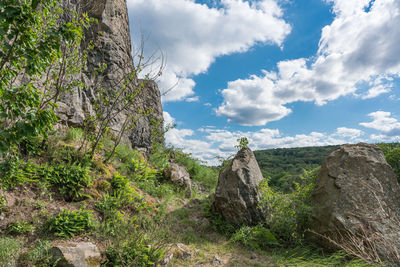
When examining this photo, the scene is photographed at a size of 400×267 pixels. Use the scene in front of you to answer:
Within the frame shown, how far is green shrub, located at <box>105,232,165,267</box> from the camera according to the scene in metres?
3.36

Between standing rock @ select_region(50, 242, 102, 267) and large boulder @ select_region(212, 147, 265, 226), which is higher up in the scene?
large boulder @ select_region(212, 147, 265, 226)

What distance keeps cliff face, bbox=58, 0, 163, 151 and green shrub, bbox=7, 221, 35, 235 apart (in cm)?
414

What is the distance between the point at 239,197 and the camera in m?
5.94

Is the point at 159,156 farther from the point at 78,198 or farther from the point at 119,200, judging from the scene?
the point at 78,198

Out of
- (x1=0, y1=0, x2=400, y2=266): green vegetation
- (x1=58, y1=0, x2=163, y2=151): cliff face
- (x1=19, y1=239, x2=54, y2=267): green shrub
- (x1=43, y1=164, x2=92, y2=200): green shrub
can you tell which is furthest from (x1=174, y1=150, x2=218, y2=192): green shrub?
(x1=19, y1=239, x2=54, y2=267): green shrub

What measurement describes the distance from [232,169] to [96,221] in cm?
389

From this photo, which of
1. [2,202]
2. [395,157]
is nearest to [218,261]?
[2,202]

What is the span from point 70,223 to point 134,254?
1337 millimetres

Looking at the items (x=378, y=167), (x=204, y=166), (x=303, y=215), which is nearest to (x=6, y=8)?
(x=303, y=215)

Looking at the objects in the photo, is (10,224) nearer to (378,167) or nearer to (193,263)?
(193,263)

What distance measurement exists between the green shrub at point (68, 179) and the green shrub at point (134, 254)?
67.8 inches

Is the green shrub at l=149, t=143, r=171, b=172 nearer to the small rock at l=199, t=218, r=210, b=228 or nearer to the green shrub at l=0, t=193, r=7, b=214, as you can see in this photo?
the small rock at l=199, t=218, r=210, b=228

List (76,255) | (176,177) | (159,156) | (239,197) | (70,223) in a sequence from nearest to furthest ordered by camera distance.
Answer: (76,255) < (70,223) < (239,197) < (176,177) < (159,156)

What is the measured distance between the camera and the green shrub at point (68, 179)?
4.45 m
